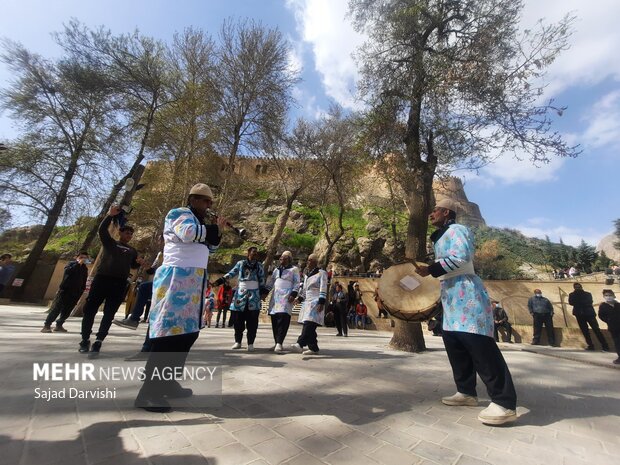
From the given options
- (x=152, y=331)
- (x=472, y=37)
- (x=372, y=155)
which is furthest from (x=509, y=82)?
(x=152, y=331)

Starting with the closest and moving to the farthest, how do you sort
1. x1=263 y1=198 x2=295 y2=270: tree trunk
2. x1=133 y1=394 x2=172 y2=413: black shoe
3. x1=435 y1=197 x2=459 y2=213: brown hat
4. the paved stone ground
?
the paved stone ground
x1=133 y1=394 x2=172 y2=413: black shoe
x1=435 y1=197 x2=459 y2=213: brown hat
x1=263 y1=198 x2=295 y2=270: tree trunk

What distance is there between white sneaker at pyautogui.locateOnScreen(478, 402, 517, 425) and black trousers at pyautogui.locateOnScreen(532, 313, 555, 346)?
10265 millimetres

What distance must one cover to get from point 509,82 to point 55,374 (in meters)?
9.35

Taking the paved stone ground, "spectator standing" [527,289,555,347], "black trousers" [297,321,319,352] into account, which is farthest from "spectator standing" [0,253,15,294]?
"spectator standing" [527,289,555,347]

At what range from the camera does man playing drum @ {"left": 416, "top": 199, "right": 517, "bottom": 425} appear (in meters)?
2.72

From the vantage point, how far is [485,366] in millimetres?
2799

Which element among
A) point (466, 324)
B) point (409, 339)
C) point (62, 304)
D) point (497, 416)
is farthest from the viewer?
point (409, 339)

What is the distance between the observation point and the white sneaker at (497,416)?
8.51 feet

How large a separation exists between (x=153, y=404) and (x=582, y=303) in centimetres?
1197

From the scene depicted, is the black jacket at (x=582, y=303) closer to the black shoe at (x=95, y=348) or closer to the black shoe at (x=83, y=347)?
the black shoe at (x=95, y=348)

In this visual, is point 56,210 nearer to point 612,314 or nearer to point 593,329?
point 612,314

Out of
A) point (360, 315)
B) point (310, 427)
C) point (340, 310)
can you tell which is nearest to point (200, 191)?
point (310, 427)

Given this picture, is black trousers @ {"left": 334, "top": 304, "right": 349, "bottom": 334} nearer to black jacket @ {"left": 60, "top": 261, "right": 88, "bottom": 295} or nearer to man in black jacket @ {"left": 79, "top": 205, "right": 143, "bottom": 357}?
black jacket @ {"left": 60, "top": 261, "right": 88, "bottom": 295}

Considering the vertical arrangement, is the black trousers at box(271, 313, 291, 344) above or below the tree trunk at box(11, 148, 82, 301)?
below
